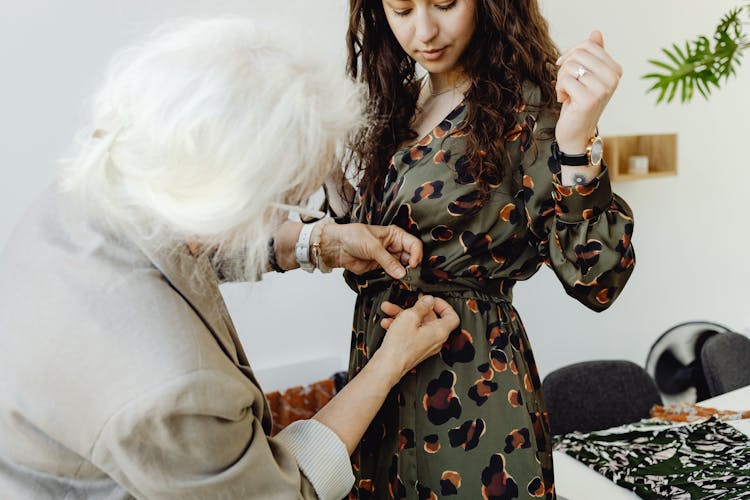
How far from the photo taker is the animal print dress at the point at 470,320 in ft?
4.16

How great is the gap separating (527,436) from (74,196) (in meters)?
0.80

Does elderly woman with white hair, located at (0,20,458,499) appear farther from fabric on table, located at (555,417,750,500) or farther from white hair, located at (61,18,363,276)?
fabric on table, located at (555,417,750,500)

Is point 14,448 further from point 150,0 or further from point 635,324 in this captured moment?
point 635,324

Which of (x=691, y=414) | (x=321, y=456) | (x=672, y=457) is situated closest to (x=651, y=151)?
(x=691, y=414)

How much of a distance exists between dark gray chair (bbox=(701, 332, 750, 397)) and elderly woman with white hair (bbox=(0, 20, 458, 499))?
2065 millimetres

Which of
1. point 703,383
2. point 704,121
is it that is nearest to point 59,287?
point 703,383

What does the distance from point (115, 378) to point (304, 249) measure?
0.61 metres

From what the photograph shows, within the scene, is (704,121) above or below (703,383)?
above

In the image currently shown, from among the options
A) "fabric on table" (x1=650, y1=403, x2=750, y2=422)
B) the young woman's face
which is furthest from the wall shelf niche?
the young woman's face

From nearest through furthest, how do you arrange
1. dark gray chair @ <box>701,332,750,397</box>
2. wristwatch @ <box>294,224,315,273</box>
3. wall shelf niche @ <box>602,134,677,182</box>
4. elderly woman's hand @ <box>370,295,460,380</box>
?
1. elderly woman's hand @ <box>370,295,460,380</box>
2. wristwatch @ <box>294,224,315,273</box>
3. dark gray chair @ <box>701,332,750,397</box>
4. wall shelf niche @ <box>602,134,677,182</box>

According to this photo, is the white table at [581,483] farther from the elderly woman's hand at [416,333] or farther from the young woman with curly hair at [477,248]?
the elderly woman's hand at [416,333]

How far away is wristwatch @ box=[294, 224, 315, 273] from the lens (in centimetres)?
145

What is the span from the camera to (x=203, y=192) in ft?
2.95

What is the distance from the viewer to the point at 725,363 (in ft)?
8.80
